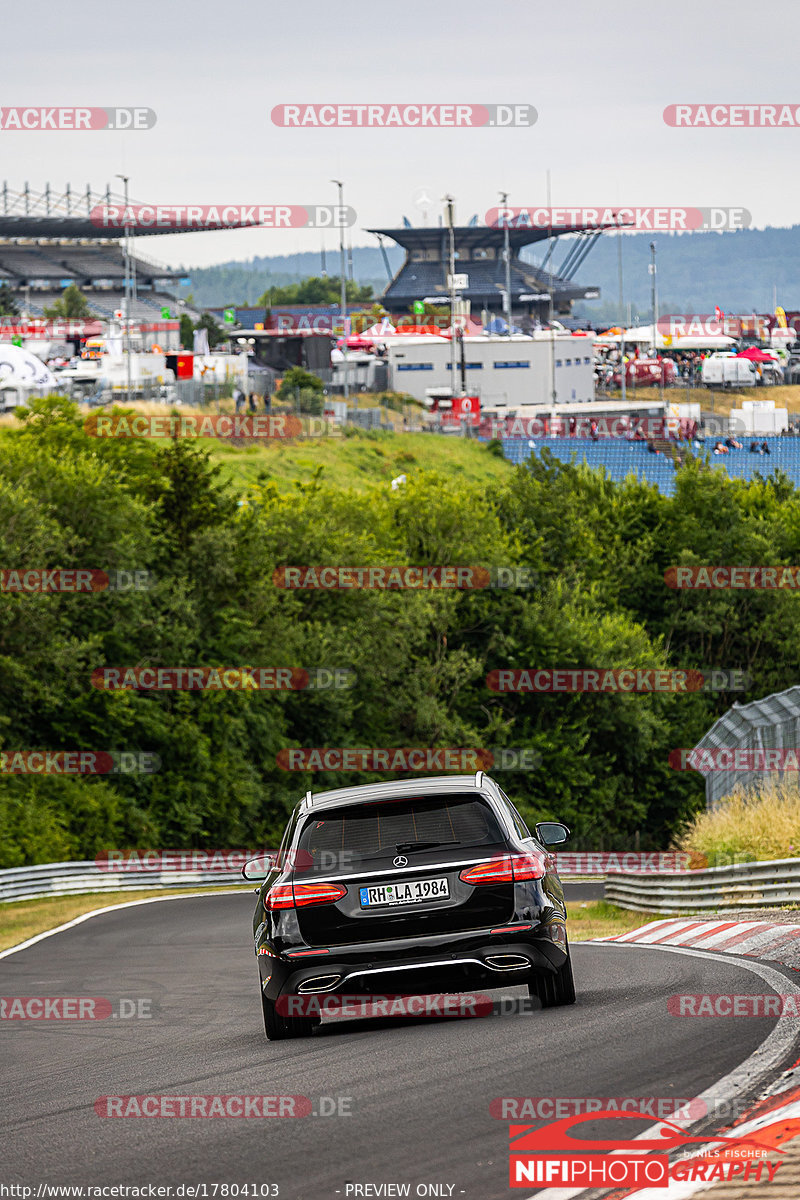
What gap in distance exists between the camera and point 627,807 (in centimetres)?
5225

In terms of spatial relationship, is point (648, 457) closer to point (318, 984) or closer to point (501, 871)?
point (501, 871)

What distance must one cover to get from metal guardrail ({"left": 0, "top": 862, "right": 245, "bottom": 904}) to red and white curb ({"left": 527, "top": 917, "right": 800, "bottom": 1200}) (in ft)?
52.2

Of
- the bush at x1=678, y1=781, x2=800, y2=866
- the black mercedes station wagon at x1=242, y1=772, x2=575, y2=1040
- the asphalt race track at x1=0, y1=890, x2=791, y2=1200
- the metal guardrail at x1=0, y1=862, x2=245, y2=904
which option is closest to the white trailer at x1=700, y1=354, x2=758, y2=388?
the metal guardrail at x1=0, y1=862, x2=245, y2=904

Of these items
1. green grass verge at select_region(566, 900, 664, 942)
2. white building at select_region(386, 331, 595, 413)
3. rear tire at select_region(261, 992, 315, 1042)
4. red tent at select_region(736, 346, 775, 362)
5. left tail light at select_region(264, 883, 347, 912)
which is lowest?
green grass verge at select_region(566, 900, 664, 942)

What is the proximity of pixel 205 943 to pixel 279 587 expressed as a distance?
94.7ft

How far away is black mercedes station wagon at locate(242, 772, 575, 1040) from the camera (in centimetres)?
809

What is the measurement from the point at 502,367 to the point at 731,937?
4097 inches

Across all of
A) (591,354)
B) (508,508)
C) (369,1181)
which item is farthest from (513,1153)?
(591,354)

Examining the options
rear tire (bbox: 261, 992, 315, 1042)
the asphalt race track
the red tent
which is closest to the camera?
the asphalt race track

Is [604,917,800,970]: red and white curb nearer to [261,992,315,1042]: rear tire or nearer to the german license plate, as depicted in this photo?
the german license plate

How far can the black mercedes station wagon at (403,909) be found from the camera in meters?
8.09

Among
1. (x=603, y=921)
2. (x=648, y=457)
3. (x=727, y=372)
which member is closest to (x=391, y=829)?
(x=603, y=921)

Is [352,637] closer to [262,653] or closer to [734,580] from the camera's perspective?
[262,653]

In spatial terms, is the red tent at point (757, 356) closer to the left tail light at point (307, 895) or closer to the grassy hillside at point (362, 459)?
the grassy hillside at point (362, 459)
